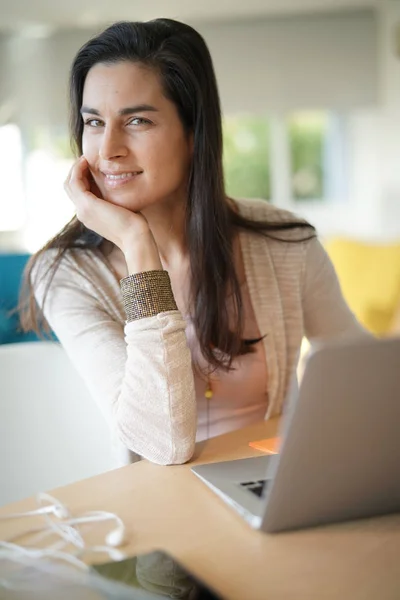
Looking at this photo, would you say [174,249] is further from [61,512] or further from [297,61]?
[297,61]

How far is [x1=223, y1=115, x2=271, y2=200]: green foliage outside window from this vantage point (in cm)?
716

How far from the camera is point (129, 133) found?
148 centimetres

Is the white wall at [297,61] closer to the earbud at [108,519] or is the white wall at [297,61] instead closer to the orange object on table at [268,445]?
the orange object on table at [268,445]

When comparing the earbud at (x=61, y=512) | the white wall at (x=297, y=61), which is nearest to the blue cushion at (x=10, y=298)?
the earbud at (x=61, y=512)

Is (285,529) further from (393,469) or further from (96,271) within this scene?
(96,271)

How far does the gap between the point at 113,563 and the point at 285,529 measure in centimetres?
19

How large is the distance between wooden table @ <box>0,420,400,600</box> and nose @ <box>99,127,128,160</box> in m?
0.62

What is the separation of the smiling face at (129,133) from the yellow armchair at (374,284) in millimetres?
2540

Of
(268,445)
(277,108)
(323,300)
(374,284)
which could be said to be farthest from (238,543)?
(277,108)

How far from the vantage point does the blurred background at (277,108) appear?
21.6ft

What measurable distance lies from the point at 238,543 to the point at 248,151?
21.5ft

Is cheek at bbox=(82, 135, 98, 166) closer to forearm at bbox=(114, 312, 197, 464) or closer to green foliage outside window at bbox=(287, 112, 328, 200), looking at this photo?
forearm at bbox=(114, 312, 197, 464)

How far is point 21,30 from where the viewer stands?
655 cm

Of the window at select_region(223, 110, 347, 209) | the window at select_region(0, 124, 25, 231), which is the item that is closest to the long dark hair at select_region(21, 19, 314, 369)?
the window at select_region(0, 124, 25, 231)
